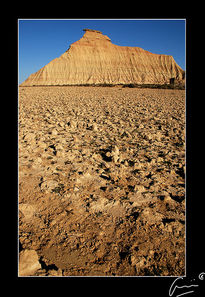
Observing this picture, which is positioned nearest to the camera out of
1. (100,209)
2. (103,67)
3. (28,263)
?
(28,263)

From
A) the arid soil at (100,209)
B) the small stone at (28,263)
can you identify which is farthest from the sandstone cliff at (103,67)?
the small stone at (28,263)

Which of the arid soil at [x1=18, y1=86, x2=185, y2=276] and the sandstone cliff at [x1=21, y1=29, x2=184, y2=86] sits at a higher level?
the sandstone cliff at [x1=21, y1=29, x2=184, y2=86]

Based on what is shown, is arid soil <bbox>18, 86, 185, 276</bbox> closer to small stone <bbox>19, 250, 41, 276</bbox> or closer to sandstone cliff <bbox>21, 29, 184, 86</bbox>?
small stone <bbox>19, 250, 41, 276</bbox>

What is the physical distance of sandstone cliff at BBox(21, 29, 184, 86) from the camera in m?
47.3

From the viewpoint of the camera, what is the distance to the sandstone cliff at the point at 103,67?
4734 cm

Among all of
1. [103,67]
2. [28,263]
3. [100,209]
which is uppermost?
[103,67]

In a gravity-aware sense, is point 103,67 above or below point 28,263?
above

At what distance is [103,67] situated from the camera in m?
48.8

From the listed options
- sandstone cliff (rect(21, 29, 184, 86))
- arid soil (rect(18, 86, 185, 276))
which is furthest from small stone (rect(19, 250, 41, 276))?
sandstone cliff (rect(21, 29, 184, 86))

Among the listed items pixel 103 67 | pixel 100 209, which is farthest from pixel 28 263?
pixel 103 67

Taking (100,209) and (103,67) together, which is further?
(103,67)

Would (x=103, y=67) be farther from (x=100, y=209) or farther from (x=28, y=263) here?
(x=28, y=263)

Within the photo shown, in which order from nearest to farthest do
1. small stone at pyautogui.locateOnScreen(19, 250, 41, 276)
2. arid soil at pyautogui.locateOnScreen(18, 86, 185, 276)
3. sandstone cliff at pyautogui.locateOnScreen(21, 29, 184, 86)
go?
small stone at pyautogui.locateOnScreen(19, 250, 41, 276)
arid soil at pyautogui.locateOnScreen(18, 86, 185, 276)
sandstone cliff at pyautogui.locateOnScreen(21, 29, 184, 86)
